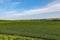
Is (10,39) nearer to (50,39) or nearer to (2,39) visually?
(2,39)

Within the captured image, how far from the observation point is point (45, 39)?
10992 mm

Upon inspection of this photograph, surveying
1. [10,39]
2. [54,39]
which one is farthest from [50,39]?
[10,39]

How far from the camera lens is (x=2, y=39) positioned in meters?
7.80

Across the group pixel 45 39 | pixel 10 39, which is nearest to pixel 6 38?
pixel 10 39

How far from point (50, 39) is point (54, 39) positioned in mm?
295

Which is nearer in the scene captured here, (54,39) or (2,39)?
(2,39)

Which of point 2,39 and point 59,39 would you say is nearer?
point 2,39

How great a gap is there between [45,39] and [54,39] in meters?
0.64

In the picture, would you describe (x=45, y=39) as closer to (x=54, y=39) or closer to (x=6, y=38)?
(x=54, y=39)

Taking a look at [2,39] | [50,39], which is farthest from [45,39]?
[2,39]

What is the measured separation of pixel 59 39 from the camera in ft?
35.2

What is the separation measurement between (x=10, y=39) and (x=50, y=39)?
13.6 feet

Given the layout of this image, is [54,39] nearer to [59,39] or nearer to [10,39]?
[59,39]

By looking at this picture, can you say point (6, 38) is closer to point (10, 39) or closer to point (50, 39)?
point (10, 39)
